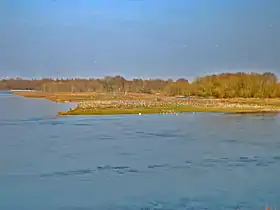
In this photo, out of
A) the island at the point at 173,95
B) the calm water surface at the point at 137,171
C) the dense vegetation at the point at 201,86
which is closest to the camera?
the calm water surface at the point at 137,171

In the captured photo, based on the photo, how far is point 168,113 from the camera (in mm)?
34125

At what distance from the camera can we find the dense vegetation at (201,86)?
56.5m

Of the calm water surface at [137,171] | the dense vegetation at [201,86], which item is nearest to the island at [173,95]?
the dense vegetation at [201,86]

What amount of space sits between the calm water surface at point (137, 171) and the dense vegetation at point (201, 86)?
126ft

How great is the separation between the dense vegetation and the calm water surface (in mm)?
38398

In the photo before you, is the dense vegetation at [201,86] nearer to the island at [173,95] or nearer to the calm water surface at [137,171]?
the island at [173,95]

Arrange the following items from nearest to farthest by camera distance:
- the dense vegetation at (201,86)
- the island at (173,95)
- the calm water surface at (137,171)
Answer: the calm water surface at (137,171) < the island at (173,95) < the dense vegetation at (201,86)

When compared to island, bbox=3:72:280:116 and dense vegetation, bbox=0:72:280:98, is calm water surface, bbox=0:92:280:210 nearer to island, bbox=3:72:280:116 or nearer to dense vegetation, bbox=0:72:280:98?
island, bbox=3:72:280:116

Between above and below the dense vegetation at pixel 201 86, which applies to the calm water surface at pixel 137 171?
below

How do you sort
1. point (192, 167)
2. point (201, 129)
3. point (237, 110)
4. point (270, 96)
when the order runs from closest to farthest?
1. point (192, 167)
2. point (201, 129)
3. point (237, 110)
4. point (270, 96)

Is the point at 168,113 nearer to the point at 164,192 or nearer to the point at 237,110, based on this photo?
the point at 237,110

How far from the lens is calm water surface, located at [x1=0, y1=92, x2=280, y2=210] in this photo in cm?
832

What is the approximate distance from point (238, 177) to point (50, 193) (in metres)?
4.15

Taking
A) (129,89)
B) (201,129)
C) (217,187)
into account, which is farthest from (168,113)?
(129,89)
